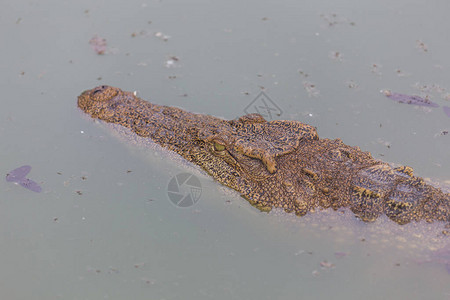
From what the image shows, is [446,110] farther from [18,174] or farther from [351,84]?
[18,174]

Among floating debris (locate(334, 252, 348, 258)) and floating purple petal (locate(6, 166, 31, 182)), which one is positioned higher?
floating debris (locate(334, 252, 348, 258))

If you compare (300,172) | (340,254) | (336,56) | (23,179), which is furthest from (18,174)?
(336,56)

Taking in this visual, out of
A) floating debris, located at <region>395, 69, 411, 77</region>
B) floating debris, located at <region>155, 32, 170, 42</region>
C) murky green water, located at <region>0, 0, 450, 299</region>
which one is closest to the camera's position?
murky green water, located at <region>0, 0, 450, 299</region>

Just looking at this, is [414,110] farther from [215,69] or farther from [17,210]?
[17,210]

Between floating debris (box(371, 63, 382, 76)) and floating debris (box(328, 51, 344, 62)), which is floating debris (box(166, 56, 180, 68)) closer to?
floating debris (box(328, 51, 344, 62))

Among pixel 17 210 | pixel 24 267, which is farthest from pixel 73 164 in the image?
pixel 24 267

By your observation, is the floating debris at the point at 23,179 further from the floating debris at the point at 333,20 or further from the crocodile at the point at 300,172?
the floating debris at the point at 333,20

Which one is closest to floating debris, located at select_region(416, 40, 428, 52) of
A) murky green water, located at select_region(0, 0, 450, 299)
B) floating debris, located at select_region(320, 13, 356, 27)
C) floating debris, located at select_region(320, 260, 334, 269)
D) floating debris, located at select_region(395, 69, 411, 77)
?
murky green water, located at select_region(0, 0, 450, 299)
